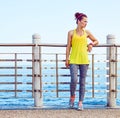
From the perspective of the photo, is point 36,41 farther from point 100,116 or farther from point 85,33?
point 100,116

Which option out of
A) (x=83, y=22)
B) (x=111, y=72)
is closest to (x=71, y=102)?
(x=111, y=72)

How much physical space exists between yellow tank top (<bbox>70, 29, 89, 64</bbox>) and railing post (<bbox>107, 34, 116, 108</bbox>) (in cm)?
110

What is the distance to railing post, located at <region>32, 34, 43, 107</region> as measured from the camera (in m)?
8.52

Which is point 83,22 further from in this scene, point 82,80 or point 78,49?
point 82,80

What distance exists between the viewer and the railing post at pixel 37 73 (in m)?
8.52

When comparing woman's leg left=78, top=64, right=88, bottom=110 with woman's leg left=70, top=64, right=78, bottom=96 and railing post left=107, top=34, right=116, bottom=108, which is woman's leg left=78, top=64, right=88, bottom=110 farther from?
railing post left=107, top=34, right=116, bottom=108

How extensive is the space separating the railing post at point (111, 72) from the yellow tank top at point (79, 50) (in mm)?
1100

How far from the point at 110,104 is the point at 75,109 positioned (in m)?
0.97

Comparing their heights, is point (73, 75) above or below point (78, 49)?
below

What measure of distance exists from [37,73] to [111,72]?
148cm

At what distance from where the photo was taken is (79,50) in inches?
303

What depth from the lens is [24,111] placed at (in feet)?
26.2

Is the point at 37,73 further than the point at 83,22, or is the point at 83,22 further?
the point at 37,73

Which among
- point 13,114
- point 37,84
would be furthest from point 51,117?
point 37,84
